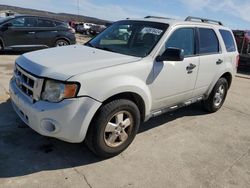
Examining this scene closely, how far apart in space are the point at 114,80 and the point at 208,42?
2600 mm

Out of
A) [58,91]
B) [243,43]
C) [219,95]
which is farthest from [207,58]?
[243,43]

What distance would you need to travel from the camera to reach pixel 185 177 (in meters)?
3.89

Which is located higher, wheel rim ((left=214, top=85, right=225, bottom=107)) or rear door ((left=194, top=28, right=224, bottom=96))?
rear door ((left=194, top=28, right=224, bottom=96))

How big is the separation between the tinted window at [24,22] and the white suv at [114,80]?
7.62 m

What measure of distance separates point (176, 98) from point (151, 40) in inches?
41.1

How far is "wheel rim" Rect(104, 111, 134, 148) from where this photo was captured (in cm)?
404

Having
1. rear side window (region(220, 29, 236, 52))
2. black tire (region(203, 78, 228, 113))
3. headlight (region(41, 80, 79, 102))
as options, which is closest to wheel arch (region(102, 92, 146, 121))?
headlight (region(41, 80, 79, 102))

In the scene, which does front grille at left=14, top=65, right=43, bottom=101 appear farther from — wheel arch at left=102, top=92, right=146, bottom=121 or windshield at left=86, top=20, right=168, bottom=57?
windshield at left=86, top=20, right=168, bottom=57

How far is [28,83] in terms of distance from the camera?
3928 mm

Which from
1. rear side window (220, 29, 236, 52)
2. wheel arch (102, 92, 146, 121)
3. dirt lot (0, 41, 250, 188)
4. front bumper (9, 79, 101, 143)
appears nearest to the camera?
front bumper (9, 79, 101, 143)

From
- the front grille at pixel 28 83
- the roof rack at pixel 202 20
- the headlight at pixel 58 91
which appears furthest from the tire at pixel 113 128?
the roof rack at pixel 202 20

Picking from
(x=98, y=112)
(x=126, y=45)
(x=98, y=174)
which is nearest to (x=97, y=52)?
(x=126, y=45)

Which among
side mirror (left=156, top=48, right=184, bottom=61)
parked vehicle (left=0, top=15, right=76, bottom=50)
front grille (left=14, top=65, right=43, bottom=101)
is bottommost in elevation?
parked vehicle (left=0, top=15, right=76, bottom=50)

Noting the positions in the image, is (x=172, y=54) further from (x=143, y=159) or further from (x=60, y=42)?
(x=60, y=42)
